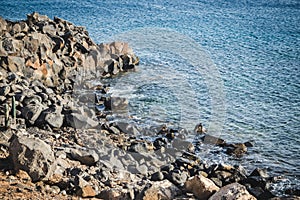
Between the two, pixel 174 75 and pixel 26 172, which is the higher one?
pixel 26 172

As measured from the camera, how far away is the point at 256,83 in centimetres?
2508

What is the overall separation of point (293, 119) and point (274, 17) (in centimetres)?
2643

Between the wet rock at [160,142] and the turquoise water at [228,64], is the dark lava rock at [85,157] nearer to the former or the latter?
the wet rock at [160,142]

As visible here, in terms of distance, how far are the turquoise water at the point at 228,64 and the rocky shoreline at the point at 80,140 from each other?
4.51 feet

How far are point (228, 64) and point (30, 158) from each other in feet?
70.3

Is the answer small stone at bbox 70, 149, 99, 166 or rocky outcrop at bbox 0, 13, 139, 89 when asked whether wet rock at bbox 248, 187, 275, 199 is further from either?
rocky outcrop at bbox 0, 13, 139, 89

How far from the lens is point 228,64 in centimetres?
2911

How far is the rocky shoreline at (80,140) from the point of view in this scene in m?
9.85

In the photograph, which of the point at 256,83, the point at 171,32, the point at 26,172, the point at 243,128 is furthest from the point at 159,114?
the point at 171,32

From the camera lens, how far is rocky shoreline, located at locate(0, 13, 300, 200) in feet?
32.3

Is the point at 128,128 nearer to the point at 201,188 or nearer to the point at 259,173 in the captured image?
the point at 259,173

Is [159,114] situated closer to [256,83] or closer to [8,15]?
[256,83]

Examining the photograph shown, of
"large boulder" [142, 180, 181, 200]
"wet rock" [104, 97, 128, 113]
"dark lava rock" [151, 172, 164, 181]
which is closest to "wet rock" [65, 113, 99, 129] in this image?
"wet rock" [104, 97, 128, 113]

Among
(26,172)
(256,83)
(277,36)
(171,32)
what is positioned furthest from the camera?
(171,32)
